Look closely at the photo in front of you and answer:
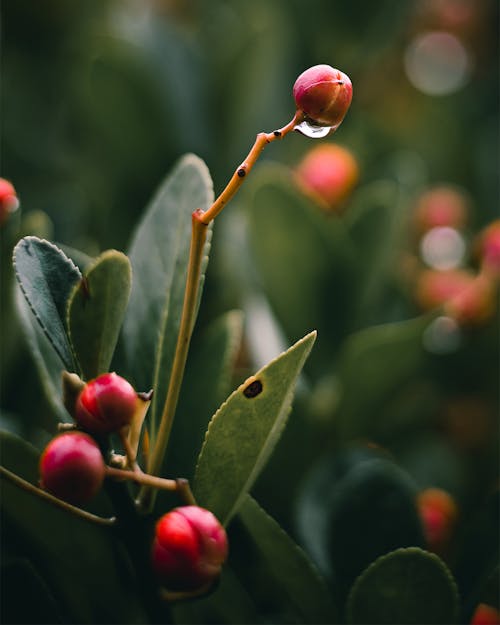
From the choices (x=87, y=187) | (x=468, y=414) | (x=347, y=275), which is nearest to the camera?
(x=347, y=275)

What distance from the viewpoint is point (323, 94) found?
63cm

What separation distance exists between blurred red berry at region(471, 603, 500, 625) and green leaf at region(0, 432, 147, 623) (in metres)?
0.39

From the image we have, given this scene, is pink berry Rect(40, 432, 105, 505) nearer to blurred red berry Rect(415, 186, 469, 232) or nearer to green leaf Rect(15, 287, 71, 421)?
green leaf Rect(15, 287, 71, 421)

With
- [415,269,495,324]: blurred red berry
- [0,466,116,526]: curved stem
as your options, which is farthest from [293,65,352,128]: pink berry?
[415,269,495,324]: blurred red berry

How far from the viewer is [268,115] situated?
5.41 ft

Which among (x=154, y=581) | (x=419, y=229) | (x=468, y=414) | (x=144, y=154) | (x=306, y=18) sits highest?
(x=306, y=18)

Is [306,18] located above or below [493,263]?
above

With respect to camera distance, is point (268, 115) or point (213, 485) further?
point (268, 115)

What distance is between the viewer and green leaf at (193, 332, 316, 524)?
64cm

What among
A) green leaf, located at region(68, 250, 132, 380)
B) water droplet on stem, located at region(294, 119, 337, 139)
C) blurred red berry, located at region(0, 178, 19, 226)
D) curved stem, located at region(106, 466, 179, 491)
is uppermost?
water droplet on stem, located at region(294, 119, 337, 139)

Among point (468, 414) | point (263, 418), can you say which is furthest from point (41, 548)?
point (468, 414)

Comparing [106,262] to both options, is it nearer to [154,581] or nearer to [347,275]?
[154,581]

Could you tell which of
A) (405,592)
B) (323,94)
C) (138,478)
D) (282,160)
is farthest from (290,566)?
(282,160)

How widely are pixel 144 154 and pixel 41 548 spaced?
2.64 feet
